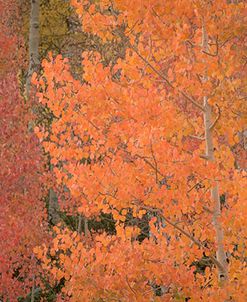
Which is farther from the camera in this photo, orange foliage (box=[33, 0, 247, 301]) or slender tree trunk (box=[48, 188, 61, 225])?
slender tree trunk (box=[48, 188, 61, 225])

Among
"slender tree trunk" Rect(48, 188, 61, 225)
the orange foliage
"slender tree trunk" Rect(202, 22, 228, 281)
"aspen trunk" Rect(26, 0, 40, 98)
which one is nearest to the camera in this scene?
the orange foliage

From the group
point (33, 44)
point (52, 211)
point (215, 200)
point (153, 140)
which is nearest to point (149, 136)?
point (153, 140)

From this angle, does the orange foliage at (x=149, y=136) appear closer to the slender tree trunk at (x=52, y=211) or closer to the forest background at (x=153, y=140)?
the forest background at (x=153, y=140)

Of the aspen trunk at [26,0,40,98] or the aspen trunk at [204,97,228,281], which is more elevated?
the aspen trunk at [26,0,40,98]

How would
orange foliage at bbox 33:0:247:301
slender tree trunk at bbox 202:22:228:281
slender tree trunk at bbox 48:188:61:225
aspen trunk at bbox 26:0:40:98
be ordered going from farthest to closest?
slender tree trunk at bbox 48:188:61:225, aspen trunk at bbox 26:0:40:98, slender tree trunk at bbox 202:22:228:281, orange foliage at bbox 33:0:247:301

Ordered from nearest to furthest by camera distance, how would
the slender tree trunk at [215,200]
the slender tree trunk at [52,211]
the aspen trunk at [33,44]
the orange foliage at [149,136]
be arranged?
1. the orange foliage at [149,136]
2. the slender tree trunk at [215,200]
3. the aspen trunk at [33,44]
4. the slender tree trunk at [52,211]

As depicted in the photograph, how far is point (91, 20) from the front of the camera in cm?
613

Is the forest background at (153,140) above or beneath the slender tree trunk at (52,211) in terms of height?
beneath

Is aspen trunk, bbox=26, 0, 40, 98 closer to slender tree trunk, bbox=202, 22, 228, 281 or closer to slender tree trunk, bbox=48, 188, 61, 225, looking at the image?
slender tree trunk, bbox=48, 188, 61, 225

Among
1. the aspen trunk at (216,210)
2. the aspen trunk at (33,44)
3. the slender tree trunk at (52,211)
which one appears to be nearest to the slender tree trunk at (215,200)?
the aspen trunk at (216,210)

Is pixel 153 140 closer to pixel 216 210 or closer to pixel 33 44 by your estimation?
pixel 216 210

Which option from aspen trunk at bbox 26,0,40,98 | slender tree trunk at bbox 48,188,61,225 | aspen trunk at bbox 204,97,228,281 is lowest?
aspen trunk at bbox 204,97,228,281

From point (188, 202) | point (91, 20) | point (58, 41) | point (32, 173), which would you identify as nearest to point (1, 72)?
point (58, 41)

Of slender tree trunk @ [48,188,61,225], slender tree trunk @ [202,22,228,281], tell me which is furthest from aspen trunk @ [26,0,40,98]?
slender tree trunk @ [202,22,228,281]
